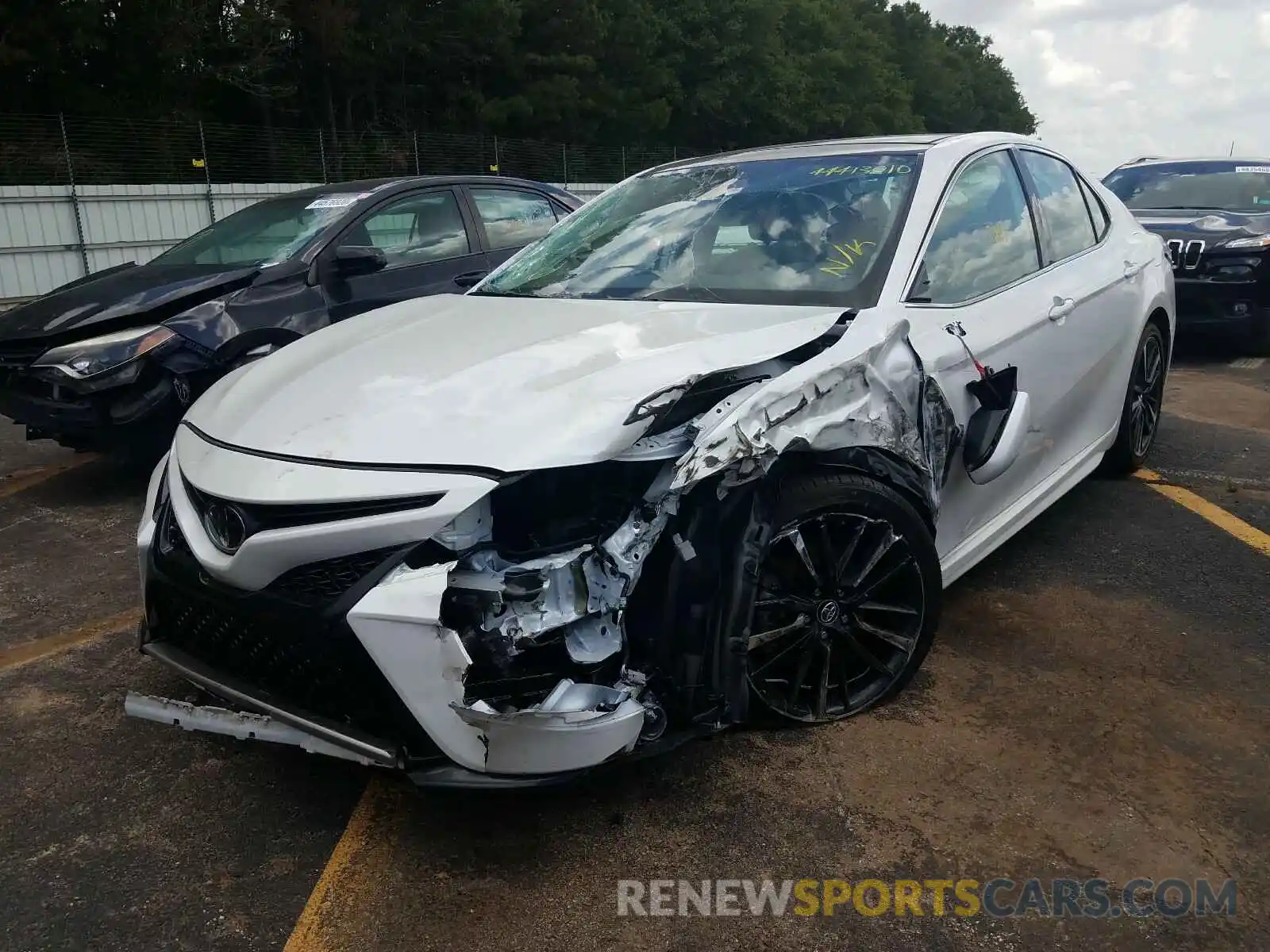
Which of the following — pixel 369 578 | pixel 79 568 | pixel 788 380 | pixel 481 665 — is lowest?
pixel 79 568

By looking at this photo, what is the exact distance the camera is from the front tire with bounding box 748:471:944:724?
7.97 ft

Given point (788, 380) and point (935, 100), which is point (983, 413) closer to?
point (788, 380)

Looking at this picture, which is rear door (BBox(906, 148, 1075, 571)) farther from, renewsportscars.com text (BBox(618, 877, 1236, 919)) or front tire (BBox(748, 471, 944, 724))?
renewsportscars.com text (BBox(618, 877, 1236, 919))

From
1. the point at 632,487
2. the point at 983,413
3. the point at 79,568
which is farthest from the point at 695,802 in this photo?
the point at 79,568

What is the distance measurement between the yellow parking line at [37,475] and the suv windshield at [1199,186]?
26.9 feet

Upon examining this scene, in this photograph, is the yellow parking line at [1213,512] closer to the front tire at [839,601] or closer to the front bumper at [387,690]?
the front tire at [839,601]

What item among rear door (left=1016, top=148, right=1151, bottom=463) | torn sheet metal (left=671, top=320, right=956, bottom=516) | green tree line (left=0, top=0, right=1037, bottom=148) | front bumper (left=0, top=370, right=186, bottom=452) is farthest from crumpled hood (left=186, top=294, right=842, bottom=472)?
green tree line (left=0, top=0, right=1037, bottom=148)

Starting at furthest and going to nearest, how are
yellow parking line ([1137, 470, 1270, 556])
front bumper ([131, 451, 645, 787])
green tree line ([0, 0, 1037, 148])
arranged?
green tree line ([0, 0, 1037, 148])
yellow parking line ([1137, 470, 1270, 556])
front bumper ([131, 451, 645, 787])

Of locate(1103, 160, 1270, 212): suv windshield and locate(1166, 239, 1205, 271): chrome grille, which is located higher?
locate(1103, 160, 1270, 212): suv windshield

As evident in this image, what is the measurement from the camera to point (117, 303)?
4820 mm

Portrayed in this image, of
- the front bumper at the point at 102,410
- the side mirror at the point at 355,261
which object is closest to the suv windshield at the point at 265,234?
the side mirror at the point at 355,261

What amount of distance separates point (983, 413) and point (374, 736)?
6.46 feet

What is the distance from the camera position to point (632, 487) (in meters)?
2.21

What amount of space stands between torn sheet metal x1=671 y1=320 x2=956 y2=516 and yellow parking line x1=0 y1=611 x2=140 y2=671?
7.87 feet
